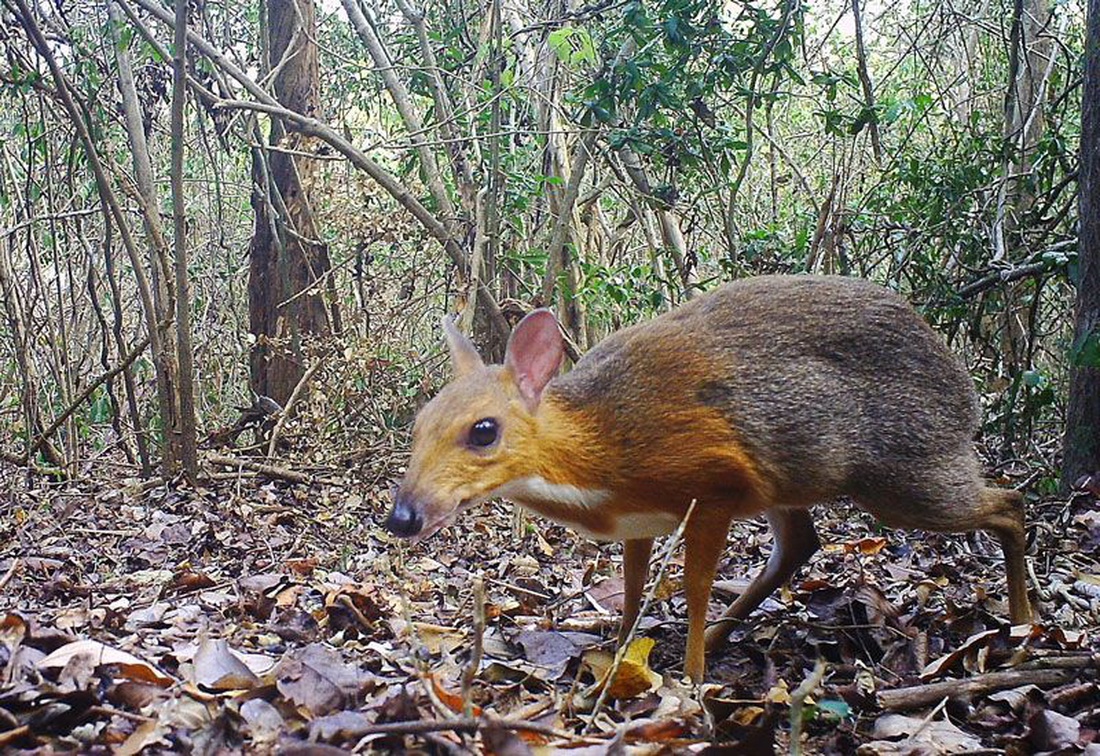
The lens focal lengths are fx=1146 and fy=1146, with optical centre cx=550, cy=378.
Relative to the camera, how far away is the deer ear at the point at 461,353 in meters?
3.61

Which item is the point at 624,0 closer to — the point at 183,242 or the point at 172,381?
the point at 183,242

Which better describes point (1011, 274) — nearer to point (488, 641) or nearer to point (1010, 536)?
point (1010, 536)

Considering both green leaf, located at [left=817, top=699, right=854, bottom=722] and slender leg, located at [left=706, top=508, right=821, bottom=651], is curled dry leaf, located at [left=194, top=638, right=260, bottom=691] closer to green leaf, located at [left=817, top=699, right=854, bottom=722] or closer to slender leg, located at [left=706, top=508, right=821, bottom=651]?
green leaf, located at [left=817, top=699, right=854, bottom=722]

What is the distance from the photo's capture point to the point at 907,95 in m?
10.8

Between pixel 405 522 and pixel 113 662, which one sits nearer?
pixel 113 662

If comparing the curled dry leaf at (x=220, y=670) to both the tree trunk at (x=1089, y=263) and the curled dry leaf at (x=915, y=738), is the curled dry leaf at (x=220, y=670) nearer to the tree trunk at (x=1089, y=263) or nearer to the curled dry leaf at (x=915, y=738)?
the curled dry leaf at (x=915, y=738)

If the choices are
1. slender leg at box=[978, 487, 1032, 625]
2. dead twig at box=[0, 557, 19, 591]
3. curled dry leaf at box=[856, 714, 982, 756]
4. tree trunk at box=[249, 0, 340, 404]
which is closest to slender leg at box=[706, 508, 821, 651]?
slender leg at box=[978, 487, 1032, 625]

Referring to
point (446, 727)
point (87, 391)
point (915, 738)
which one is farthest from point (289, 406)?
point (446, 727)

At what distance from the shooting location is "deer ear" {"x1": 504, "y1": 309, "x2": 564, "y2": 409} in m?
3.42

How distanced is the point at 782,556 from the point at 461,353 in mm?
1338

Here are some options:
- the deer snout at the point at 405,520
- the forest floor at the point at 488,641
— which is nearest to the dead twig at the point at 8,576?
the forest floor at the point at 488,641

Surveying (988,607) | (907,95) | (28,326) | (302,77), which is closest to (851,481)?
(988,607)

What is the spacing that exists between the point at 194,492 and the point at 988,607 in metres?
4.44

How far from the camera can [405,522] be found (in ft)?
9.99
